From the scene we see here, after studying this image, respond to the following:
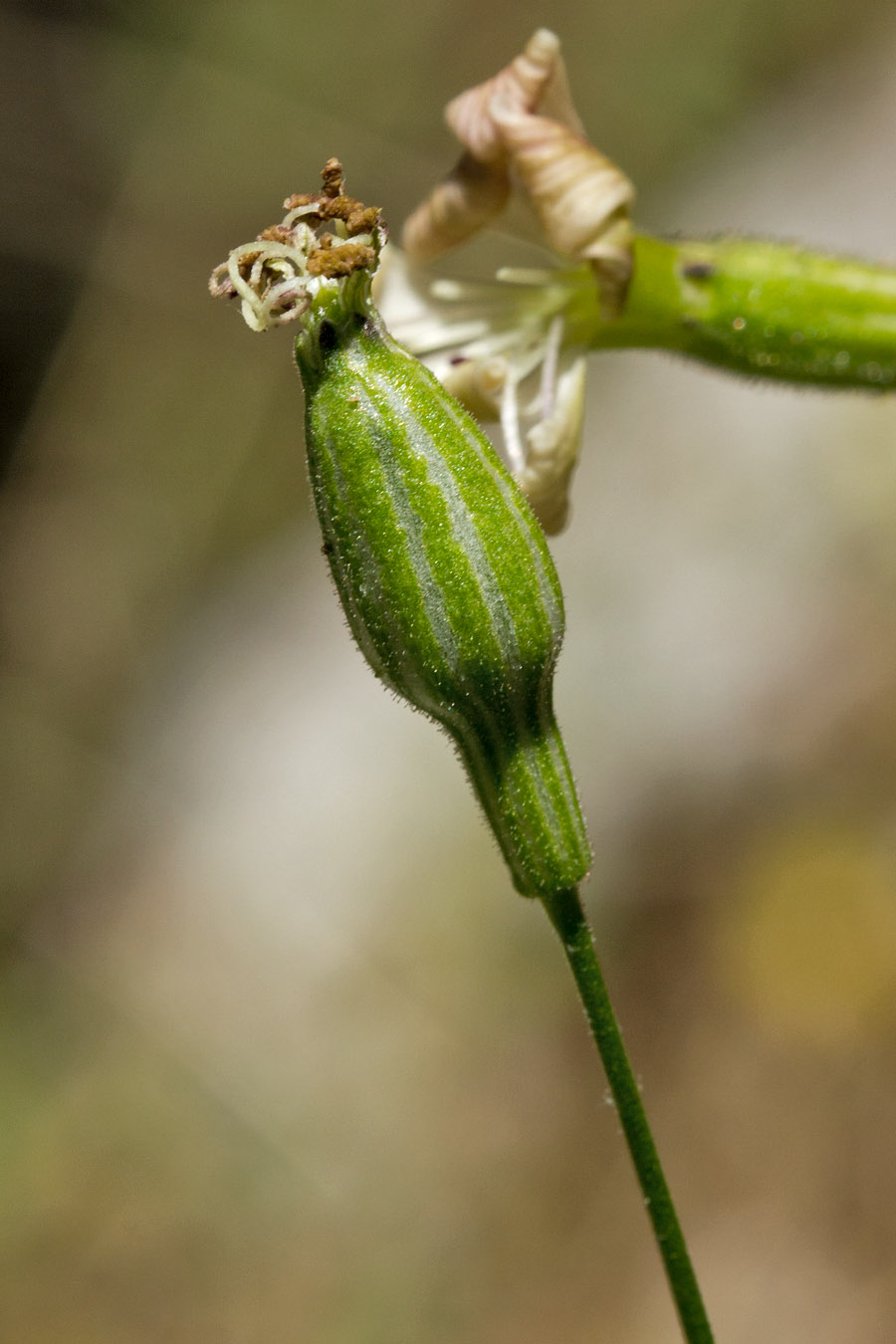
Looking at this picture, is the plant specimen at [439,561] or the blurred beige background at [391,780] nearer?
the plant specimen at [439,561]

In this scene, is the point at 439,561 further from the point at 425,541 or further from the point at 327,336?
the point at 327,336

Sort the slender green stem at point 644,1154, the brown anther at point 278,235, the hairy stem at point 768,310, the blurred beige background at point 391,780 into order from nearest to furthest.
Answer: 1. the slender green stem at point 644,1154
2. the brown anther at point 278,235
3. the hairy stem at point 768,310
4. the blurred beige background at point 391,780

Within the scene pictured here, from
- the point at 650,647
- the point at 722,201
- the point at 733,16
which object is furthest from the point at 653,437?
the point at 733,16

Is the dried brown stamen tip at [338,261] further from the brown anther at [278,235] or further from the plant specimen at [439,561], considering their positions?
the brown anther at [278,235]

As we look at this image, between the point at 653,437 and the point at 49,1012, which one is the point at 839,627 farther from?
the point at 49,1012

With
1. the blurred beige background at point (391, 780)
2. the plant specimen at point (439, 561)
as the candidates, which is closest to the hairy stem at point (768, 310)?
the plant specimen at point (439, 561)

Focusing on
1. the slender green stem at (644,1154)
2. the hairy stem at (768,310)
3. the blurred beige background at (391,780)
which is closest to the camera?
the slender green stem at (644,1154)

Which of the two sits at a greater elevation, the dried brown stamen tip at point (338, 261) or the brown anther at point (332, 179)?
the brown anther at point (332, 179)
